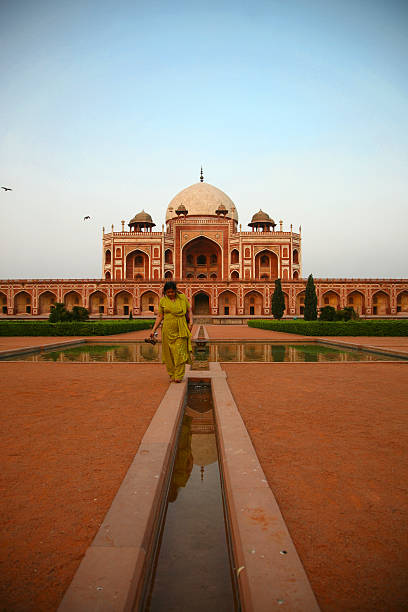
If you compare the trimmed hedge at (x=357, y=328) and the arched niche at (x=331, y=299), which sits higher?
the arched niche at (x=331, y=299)

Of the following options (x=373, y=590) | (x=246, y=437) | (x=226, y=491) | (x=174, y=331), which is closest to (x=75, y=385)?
(x=174, y=331)

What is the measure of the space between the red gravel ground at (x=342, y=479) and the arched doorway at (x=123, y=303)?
81.9 feet

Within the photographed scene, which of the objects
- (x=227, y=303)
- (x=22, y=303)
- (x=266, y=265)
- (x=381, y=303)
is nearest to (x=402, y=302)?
(x=381, y=303)

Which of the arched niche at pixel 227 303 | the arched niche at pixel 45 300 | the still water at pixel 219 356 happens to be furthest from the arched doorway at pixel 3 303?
the still water at pixel 219 356

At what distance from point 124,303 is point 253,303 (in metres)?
9.12

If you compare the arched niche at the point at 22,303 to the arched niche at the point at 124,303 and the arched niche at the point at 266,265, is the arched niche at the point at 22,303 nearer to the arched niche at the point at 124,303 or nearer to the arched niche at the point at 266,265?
the arched niche at the point at 124,303

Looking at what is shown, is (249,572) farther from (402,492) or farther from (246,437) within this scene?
(246,437)

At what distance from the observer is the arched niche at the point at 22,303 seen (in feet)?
91.8

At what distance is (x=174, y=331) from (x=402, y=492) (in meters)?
2.71

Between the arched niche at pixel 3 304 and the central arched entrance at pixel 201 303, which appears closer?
the arched niche at pixel 3 304

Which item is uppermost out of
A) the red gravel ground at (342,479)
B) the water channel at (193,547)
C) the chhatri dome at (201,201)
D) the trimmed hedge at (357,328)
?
the chhatri dome at (201,201)

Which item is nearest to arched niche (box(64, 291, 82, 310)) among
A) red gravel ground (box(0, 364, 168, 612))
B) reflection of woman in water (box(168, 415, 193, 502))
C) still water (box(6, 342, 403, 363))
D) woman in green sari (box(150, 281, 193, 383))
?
still water (box(6, 342, 403, 363))

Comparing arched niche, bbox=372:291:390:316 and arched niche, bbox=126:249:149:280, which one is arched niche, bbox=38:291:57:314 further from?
→ arched niche, bbox=372:291:390:316

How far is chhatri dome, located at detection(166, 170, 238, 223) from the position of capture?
33844 millimetres
